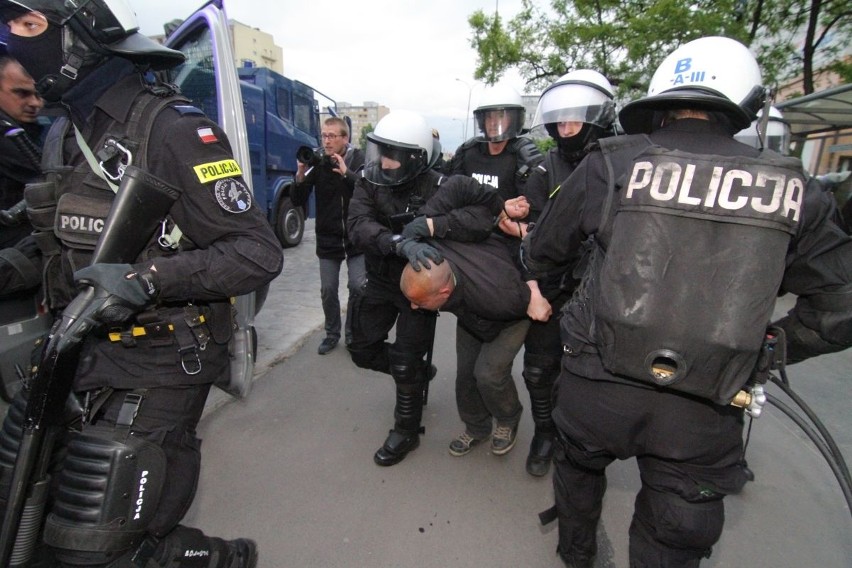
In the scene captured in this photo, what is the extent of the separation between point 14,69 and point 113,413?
173 cm

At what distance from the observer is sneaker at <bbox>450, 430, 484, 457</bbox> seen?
8.79ft

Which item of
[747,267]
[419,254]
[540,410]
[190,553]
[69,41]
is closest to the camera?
[747,267]

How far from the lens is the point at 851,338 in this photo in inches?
51.4

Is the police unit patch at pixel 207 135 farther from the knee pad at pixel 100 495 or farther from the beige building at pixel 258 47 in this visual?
the beige building at pixel 258 47

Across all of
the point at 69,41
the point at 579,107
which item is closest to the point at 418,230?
the point at 579,107

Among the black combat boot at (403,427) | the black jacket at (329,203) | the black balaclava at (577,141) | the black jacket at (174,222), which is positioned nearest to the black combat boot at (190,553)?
the black jacket at (174,222)

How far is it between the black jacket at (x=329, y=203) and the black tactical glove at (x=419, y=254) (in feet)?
6.08

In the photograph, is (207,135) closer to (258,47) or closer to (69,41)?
(69,41)

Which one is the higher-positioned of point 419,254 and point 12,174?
point 12,174

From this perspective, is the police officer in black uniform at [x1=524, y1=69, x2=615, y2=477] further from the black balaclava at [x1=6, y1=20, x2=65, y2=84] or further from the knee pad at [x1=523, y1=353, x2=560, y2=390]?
the black balaclava at [x1=6, y1=20, x2=65, y2=84]

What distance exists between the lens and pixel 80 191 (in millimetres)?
1374

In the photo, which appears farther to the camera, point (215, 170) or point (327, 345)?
point (327, 345)

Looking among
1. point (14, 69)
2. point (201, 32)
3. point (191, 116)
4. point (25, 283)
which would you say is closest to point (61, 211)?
point (191, 116)

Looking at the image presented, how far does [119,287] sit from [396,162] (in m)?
1.51
